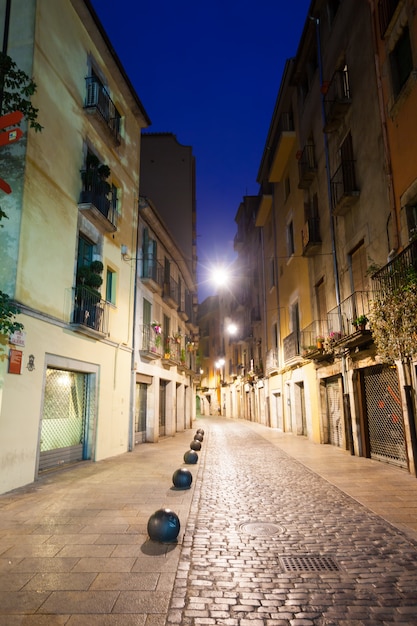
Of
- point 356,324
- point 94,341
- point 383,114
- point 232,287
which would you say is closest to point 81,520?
point 94,341

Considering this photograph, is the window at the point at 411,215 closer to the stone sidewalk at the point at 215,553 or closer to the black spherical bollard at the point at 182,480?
the stone sidewalk at the point at 215,553

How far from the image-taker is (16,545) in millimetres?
5207

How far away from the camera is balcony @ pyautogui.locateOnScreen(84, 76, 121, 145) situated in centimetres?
1293

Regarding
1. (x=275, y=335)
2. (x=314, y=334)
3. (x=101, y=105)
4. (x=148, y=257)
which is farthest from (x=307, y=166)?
(x=275, y=335)

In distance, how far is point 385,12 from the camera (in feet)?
35.2

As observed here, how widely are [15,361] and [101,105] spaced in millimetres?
9362

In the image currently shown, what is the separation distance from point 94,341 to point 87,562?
336 inches

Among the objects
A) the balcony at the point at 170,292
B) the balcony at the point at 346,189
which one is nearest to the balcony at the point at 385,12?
the balcony at the point at 346,189

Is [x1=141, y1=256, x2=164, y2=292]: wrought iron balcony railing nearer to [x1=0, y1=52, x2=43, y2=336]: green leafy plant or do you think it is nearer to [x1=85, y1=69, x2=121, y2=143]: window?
[x1=85, y1=69, x2=121, y2=143]: window

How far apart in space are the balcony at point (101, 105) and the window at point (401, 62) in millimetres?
8356

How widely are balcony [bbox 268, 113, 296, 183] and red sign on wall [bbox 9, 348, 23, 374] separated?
17.3 meters

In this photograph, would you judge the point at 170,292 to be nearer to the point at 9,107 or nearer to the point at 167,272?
the point at 167,272

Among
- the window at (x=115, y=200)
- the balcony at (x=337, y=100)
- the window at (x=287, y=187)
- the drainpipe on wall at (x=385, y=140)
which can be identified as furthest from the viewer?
the window at (x=287, y=187)

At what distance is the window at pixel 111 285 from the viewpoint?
574 inches
